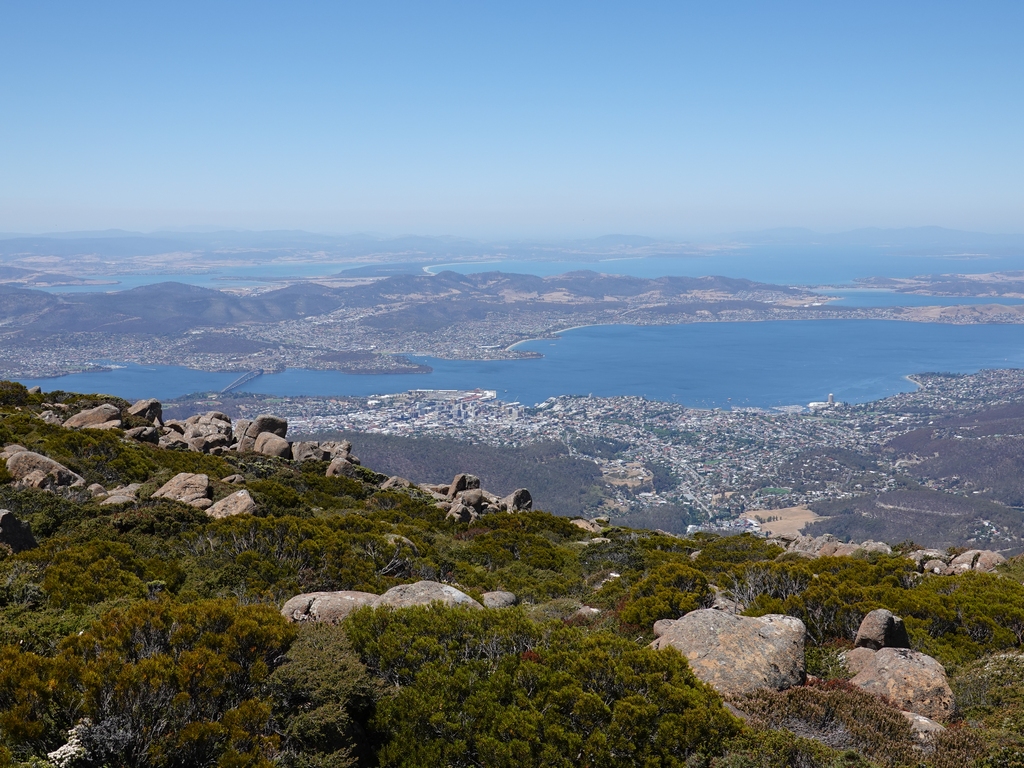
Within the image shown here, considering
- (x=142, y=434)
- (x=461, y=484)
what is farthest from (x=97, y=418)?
(x=461, y=484)

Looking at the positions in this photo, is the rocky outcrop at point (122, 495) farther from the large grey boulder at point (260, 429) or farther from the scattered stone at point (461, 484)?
the scattered stone at point (461, 484)

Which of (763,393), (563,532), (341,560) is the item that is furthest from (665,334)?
→ (341,560)

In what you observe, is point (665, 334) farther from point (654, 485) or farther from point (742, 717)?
point (742, 717)

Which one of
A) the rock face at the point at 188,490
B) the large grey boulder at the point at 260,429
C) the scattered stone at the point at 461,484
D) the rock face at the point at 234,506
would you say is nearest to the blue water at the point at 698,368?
the large grey boulder at the point at 260,429

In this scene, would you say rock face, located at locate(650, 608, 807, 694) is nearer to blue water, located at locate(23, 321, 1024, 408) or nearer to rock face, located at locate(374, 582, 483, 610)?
rock face, located at locate(374, 582, 483, 610)

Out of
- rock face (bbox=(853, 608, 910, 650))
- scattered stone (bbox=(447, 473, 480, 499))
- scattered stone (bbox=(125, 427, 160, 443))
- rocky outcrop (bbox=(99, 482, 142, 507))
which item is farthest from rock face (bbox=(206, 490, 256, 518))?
rock face (bbox=(853, 608, 910, 650))

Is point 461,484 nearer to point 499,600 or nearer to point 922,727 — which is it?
point 499,600
